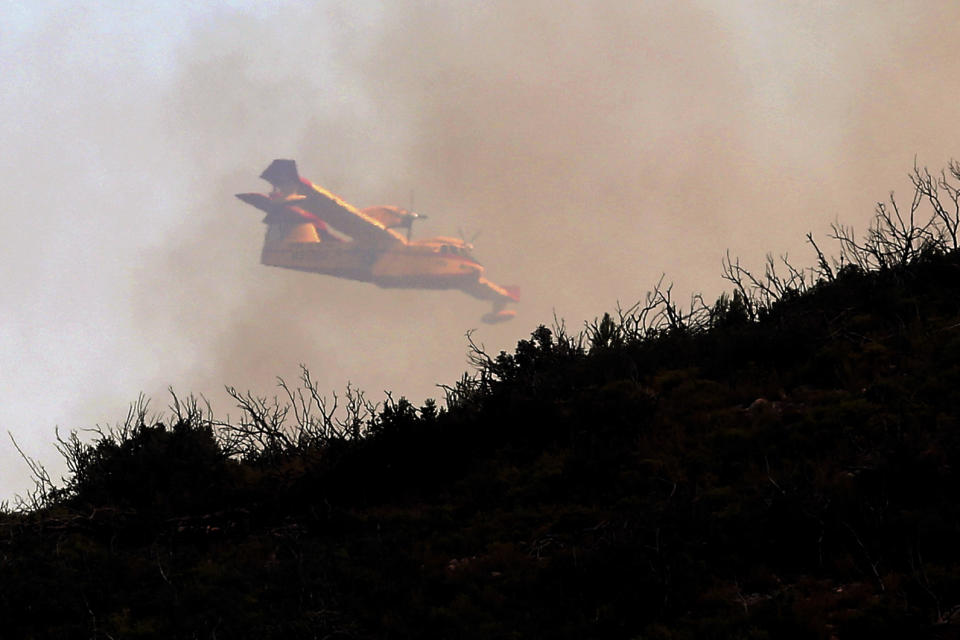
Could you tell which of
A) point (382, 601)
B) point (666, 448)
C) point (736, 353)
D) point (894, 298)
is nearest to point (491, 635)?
point (382, 601)

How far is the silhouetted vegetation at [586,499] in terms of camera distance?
9.44m

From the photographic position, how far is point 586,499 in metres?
12.9

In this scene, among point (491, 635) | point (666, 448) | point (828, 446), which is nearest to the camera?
point (491, 635)

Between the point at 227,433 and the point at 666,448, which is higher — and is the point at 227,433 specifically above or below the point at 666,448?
above

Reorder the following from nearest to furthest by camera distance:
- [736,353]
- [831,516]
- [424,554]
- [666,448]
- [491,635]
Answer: [491,635] → [831,516] → [424,554] → [666,448] → [736,353]

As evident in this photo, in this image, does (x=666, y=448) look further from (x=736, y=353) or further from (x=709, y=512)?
(x=736, y=353)

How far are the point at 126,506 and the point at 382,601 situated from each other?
20.1 ft

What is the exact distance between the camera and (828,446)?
12555mm

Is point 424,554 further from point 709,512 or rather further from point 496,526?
point 709,512

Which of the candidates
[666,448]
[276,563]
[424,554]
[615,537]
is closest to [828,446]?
[666,448]

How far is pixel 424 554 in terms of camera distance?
1178cm

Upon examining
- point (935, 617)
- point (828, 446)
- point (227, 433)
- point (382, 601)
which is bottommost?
point (935, 617)

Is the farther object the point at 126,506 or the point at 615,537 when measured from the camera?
the point at 126,506

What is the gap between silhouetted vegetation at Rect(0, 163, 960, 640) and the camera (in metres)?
9.44
